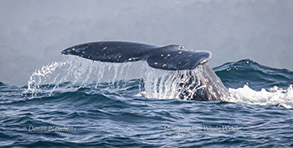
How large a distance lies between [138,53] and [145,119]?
1.93m

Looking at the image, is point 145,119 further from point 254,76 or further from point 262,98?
point 254,76

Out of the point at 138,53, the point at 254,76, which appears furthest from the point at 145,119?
the point at 254,76

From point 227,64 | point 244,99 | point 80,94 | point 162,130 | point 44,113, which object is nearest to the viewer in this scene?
point 162,130

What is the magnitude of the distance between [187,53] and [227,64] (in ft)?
46.4

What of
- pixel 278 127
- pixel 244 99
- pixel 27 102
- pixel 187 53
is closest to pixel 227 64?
pixel 244 99

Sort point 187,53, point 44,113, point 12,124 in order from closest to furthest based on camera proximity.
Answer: point 187,53, point 12,124, point 44,113

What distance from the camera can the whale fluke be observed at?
7.14m

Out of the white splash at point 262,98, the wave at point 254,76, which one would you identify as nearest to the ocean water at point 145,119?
the white splash at point 262,98

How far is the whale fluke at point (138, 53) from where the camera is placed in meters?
7.14

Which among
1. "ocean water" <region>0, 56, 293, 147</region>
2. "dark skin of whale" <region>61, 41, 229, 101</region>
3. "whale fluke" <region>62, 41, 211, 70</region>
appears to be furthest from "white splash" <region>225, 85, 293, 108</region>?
"whale fluke" <region>62, 41, 211, 70</region>

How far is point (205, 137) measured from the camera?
7.84 metres

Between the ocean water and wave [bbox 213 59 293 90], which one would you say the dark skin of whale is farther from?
wave [bbox 213 59 293 90]

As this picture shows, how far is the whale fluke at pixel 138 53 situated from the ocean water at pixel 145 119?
160mm

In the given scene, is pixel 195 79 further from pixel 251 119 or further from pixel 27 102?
pixel 27 102
